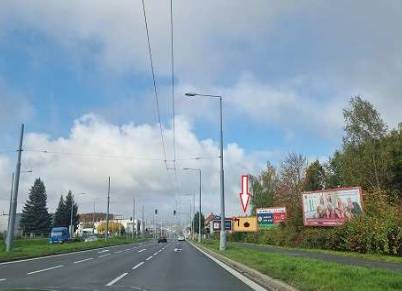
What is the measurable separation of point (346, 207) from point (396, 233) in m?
9.86

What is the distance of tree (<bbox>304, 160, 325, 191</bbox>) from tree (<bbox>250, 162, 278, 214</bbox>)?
16905 mm

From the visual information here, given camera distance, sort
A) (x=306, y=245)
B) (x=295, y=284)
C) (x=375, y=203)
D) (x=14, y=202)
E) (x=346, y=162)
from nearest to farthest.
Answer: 1. (x=295, y=284)
2. (x=14, y=202)
3. (x=375, y=203)
4. (x=306, y=245)
5. (x=346, y=162)

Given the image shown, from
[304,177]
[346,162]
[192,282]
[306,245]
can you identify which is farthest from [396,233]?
[304,177]

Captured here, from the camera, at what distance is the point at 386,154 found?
5619cm

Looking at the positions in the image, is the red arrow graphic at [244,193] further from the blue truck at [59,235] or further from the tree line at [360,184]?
the blue truck at [59,235]

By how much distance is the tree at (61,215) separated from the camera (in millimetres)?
143000

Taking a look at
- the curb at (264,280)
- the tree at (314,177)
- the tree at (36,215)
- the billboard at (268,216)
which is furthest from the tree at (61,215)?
the curb at (264,280)

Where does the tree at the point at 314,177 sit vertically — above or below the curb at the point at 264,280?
above

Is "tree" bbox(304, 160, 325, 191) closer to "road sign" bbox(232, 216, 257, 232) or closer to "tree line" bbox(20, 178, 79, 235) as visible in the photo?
"road sign" bbox(232, 216, 257, 232)

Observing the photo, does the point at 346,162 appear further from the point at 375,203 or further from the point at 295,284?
the point at 295,284

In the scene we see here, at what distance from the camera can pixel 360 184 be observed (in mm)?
57938

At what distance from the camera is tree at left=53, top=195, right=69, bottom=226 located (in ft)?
469

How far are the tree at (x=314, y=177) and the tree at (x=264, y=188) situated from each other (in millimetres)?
16905

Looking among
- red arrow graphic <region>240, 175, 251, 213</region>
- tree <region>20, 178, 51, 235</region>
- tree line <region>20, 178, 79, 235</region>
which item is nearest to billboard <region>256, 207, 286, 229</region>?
red arrow graphic <region>240, 175, 251, 213</region>
